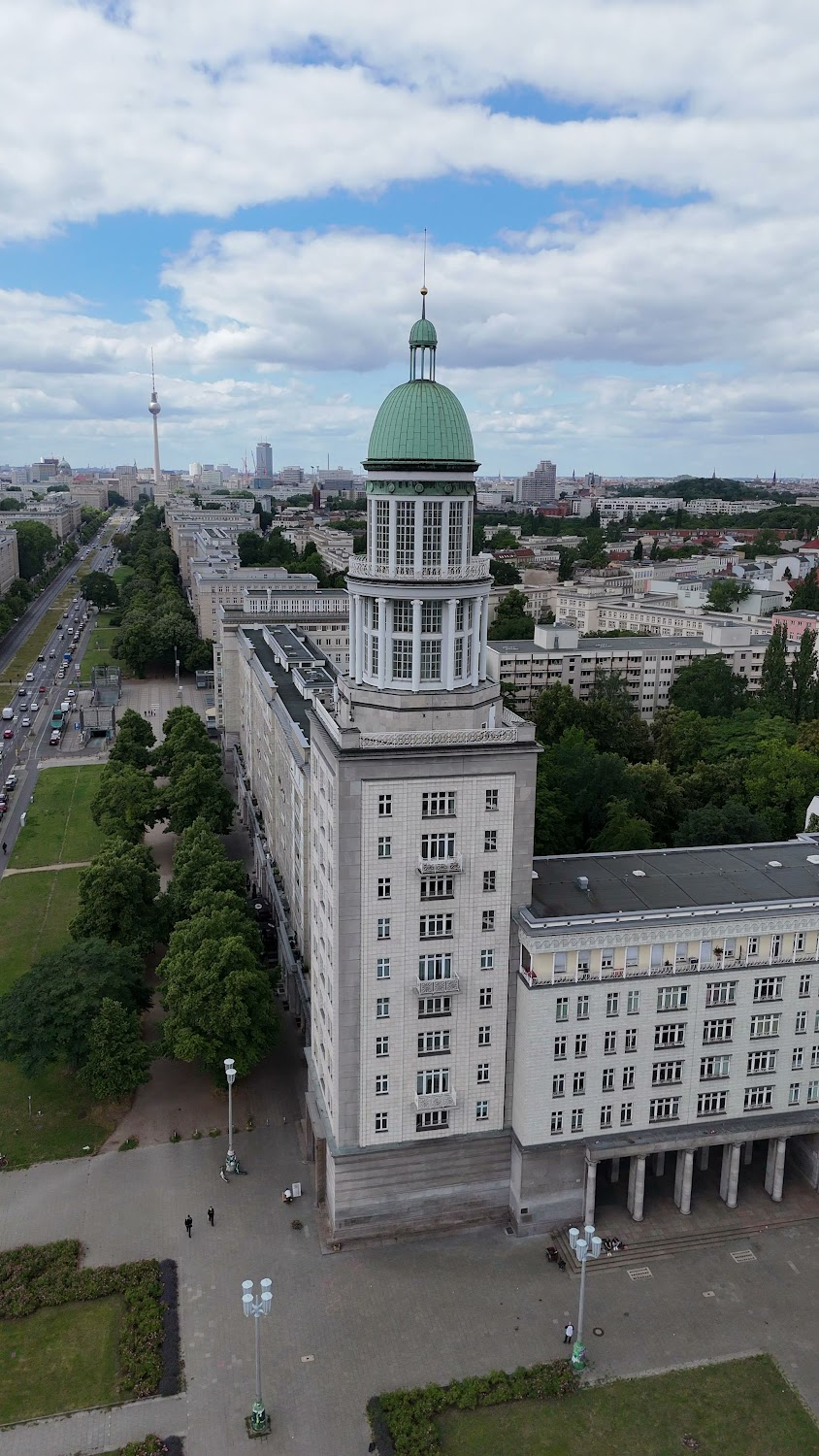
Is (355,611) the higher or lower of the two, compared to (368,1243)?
higher

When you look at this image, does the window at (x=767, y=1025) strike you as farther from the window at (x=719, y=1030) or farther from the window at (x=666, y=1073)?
the window at (x=666, y=1073)

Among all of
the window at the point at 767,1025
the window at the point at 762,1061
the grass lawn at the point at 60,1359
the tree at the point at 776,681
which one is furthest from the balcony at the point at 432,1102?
the tree at the point at 776,681

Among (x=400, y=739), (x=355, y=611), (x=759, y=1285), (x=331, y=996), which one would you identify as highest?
(x=355, y=611)

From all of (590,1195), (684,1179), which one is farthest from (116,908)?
(684,1179)

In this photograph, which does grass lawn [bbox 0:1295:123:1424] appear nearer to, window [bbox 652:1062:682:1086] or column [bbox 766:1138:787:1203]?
window [bbox 652:1062:682:1086]

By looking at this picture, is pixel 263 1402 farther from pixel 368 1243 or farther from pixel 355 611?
pixel 355 611

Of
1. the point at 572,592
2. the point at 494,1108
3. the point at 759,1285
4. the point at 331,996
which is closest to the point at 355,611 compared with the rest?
the point at 331,996

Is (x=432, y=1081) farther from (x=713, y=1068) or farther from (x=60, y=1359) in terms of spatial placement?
(x=60, y=1359)
